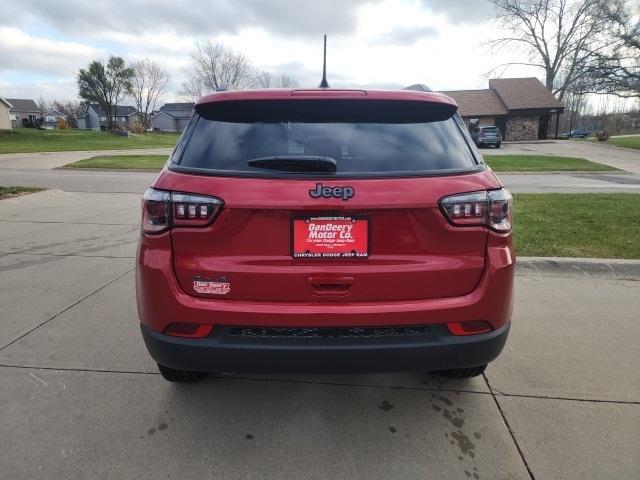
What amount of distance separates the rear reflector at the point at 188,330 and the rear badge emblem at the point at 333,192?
0.78 metres

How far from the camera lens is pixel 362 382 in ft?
9.36

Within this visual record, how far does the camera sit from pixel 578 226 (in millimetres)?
6430

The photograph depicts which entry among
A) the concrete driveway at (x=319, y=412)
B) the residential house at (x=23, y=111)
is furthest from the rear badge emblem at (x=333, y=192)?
the residential house at (x=23, y=111)

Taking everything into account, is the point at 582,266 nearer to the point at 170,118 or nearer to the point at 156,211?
the point at 156,211

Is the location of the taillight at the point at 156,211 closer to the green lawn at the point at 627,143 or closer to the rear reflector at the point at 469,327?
the rear reflector at the point at 469,327

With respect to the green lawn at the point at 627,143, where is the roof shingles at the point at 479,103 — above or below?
above

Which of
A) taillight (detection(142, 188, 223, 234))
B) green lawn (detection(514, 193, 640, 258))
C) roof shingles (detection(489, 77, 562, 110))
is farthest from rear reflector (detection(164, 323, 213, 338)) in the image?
roof shingles (detection(489, 77, 562, 110))

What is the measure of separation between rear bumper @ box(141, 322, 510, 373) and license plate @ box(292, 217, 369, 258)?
15.8 inches

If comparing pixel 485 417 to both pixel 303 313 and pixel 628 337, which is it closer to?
pixel 303 313

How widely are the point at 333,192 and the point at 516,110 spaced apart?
159 ft

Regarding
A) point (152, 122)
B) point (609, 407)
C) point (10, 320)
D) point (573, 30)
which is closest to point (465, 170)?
point (609, 407)

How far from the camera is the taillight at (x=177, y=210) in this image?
6.61ft

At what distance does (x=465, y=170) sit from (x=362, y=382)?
148cm

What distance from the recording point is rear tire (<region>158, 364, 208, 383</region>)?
2609mm
